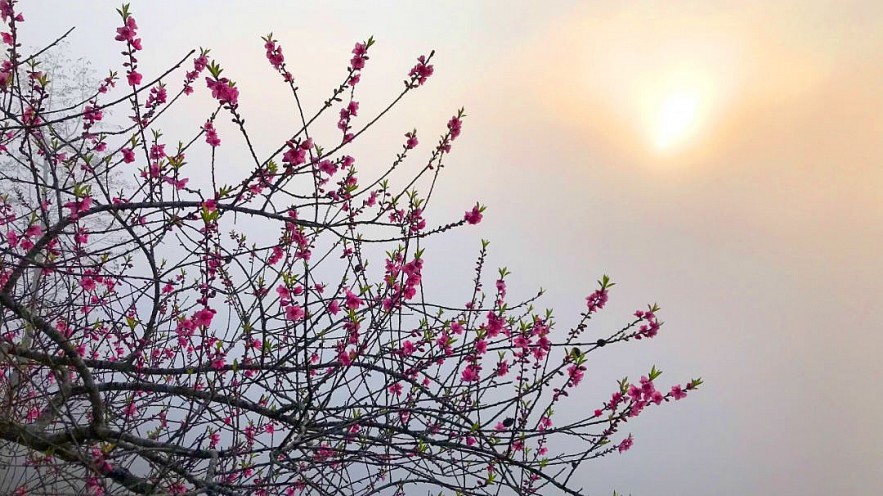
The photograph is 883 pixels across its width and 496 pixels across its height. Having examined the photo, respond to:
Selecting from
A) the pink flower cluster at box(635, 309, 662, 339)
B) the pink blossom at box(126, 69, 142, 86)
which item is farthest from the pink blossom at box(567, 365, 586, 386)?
the pink blossom at box(126, 69, 142, 86)

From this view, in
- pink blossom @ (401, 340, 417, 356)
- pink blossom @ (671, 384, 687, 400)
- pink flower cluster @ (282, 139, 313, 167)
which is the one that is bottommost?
pink blossom @ (671, 384, 687, 400)

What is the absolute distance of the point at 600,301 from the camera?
2.22 meters

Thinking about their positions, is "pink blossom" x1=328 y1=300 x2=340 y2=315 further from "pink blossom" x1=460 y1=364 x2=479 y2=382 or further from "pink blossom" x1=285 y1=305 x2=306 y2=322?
"pink blossom" x1=460 y1=364 x2=479 y2=382

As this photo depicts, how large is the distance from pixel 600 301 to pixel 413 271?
0.87 meters

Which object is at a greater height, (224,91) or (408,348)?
(224,91)

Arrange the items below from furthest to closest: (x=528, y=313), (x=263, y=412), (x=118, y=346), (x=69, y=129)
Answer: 1. (x=69, y=129)
2. (x=118, y=346)
3. (x=528, y=313)
4. (x=263, y=412)

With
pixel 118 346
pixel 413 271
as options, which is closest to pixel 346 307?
pixel 413 271

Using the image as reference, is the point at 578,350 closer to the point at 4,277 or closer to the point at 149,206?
the point at 149,206

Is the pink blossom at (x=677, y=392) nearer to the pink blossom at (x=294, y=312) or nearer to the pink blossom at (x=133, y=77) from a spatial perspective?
the pink blossom at (x=294, y=312)

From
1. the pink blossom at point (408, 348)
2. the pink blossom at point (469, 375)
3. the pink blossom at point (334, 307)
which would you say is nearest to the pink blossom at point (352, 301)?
the pink blossom at point (334, 307)

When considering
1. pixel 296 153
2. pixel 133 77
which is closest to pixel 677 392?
pixel 296 153

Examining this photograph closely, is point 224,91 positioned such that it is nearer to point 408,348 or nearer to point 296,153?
point 296,153

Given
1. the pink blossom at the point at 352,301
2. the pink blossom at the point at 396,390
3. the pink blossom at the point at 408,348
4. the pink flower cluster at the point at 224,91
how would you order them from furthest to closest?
the pink blossom at the point at 396,390, the pink blossom at the point at 408,348, the pink blossom at the point at 352,301, the pink flower cluster at the point at 224,91

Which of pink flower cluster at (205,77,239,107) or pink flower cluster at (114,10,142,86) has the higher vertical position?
pink flower cluster at (114,10,142,86)
